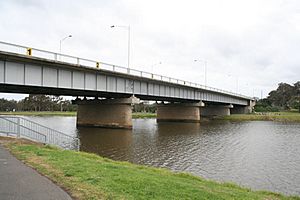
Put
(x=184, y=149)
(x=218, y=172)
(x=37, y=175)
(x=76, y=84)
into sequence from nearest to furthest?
1. (x=37, y=175)
2. (x=218, y=172)
3. (x=184, y=149)
4. (x=76, y=84)

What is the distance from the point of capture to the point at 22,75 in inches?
1339

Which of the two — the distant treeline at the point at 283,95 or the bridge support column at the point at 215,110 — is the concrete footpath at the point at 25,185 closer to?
the bridge support column at the point at 215,110

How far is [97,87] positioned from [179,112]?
145ft

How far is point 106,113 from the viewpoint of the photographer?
182 feet

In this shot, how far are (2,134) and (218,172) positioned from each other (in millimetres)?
15737

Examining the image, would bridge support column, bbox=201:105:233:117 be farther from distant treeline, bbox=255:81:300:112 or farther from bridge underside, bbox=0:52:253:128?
distant treeline, bbox=255:81:300:112

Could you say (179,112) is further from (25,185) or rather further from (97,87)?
(25,185)

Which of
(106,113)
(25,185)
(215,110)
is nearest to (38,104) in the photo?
(215,110)

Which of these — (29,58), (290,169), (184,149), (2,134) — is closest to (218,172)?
(290,169)

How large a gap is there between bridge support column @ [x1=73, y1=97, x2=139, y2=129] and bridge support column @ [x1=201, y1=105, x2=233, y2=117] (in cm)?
5690

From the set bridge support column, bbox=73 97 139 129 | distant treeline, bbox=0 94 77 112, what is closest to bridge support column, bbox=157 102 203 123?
bridge support column, bbox=73 97 139 129

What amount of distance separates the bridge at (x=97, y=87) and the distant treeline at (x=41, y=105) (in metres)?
79.2

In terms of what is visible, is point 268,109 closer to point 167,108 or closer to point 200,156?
point 167,108

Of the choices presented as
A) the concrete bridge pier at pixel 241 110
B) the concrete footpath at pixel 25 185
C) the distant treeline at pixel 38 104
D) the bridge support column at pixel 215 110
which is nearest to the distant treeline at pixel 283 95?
the concrete bridge pier at pixel 241 110
